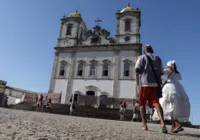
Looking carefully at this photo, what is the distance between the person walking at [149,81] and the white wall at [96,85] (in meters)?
18.3

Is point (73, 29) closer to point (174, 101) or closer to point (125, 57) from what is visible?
point (125, 57)

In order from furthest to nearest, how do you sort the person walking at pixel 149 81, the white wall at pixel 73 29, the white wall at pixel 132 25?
the white wall at pixel 73 29 < the white wall at pixel 132 25 < the person walking at pixel 149 81

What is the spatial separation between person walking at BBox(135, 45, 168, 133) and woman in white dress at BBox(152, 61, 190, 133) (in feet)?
1.82

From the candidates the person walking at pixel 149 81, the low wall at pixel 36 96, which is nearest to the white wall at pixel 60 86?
the low wall at pixel 36 96

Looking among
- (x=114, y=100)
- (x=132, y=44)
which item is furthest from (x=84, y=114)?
(x=132, y=44)

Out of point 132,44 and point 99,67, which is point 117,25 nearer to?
point 132,44

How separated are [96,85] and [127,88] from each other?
418cm

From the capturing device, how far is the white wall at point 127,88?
21391mm

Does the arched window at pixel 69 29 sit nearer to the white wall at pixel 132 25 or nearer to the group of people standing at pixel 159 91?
the white wall at pixel 132 25

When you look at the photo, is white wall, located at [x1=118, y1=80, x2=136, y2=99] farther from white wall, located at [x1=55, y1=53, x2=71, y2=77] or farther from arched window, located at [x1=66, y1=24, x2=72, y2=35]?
arched window, located at [x1=66, y1=24, x2=72, y2=35]

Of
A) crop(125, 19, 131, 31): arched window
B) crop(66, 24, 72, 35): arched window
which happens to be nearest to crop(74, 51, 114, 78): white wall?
crop(66, 24, 72, 35): arched window

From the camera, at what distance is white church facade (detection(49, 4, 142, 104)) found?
74.2ft

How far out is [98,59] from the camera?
24.6 m

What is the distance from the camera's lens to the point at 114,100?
67.6 feet
